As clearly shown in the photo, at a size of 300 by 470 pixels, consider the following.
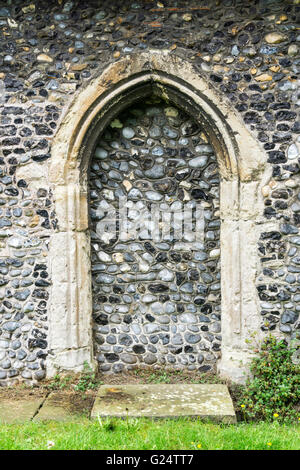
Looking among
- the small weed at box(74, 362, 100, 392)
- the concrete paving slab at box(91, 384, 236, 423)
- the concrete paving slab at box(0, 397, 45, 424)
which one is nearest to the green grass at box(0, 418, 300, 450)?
the concrete paving slab at box(91, 384, 236, 423)

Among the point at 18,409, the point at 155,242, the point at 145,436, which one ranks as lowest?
the point at 18,409

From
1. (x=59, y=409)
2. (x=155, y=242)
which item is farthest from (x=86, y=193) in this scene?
(x=59, y=409)

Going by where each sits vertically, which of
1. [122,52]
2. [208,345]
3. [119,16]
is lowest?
[208,345]

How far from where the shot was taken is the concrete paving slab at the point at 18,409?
433 centimetres

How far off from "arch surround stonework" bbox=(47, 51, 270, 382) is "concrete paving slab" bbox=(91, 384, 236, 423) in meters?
0.46

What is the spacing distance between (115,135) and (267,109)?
66.2 inches

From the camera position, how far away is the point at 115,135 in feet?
17.5

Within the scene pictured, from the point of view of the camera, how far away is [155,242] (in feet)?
17.5

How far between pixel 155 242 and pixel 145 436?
2.26 meters

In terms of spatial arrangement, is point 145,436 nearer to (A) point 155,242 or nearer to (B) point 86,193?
(A) point 155,242

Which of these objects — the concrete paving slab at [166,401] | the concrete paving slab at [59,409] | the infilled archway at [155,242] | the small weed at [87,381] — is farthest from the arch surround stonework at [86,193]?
the concrete paving slab at [166,401]
